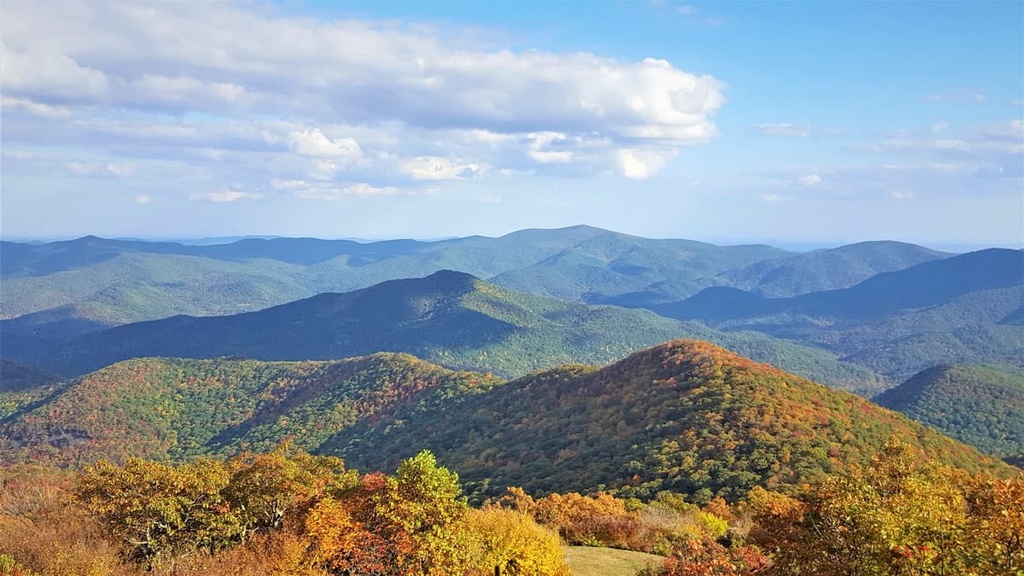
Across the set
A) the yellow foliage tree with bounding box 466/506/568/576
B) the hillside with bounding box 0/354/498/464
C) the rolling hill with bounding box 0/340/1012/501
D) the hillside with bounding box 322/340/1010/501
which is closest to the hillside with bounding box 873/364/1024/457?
the hillside with bounding box 322/340/1010/501

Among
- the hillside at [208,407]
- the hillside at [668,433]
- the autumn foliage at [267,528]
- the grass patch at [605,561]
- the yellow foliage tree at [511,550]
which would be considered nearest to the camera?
the autumn foliage at [267,528]

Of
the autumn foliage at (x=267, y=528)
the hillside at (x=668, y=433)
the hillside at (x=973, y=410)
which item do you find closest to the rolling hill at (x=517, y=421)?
the hillside at (x=668, y=433)

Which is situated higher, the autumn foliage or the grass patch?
the autumn foliage

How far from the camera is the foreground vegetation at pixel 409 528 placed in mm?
19094

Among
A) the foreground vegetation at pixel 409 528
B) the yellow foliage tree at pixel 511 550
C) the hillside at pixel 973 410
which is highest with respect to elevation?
the foreground vegetation at pixel 409 528

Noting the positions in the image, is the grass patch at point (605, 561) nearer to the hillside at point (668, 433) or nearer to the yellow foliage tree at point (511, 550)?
the yellow foliage tree at point (511, 550)

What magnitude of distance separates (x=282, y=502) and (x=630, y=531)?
88.5 ft

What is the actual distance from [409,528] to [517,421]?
84.4m

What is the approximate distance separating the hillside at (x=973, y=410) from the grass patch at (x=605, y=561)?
15969 cm

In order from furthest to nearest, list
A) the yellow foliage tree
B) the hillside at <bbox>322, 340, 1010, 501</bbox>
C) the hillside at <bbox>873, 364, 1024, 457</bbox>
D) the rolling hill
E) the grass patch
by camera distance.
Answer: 1. the hillside at <bbox>873, 364, 1024, 457</bbox>
2. the rolling hill
3. the hillside at <bbox>322, 340, 1010, 501</bbox>
4. the grass patch
5. the yellow foliage tree

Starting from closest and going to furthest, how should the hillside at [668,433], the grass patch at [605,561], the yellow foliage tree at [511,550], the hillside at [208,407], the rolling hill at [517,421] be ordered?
the yellow foliage tree at [511,550], the grass patch at [605,561], the hillside at [668,433], the rolling hill at [517,421], the hillside at [208,407]

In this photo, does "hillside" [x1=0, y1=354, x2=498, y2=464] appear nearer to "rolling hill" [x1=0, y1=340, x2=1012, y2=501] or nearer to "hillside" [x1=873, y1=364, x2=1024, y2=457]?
"rolling hill" [x1=0, y1=340, x2=1012, y2=501]

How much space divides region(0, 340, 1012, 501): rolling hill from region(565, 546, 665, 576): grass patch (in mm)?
25046

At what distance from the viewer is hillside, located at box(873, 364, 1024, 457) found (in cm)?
16600
